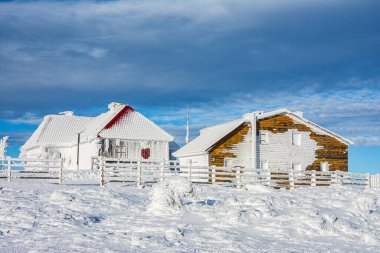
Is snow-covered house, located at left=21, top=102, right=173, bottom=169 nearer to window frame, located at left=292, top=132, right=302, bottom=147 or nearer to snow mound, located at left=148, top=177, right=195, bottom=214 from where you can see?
window frame, located at left=292, top=132, right=302, bottom=147

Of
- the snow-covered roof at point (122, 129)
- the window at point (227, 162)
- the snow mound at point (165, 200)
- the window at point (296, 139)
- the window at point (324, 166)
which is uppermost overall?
the snow-covered roof at point (122, 129)

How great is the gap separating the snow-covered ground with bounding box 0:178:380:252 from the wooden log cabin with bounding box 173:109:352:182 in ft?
50.1

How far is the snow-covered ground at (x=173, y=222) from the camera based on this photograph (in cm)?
1327

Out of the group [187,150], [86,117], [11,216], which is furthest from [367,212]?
[86,117]

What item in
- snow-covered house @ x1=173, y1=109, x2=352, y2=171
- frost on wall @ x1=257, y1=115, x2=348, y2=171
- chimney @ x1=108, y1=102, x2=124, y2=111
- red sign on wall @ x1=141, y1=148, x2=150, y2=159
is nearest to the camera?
snow-covered house @ x1=173, y1=109, x2=352, y2=171

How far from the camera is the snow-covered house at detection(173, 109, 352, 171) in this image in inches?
1567

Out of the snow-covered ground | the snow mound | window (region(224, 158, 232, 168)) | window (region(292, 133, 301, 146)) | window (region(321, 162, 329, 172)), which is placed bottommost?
the snow-covered ground

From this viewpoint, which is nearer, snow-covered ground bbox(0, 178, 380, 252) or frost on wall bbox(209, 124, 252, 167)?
snow-covered ground bbox(0, 178, 380, 252)

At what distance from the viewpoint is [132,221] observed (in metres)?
16.4

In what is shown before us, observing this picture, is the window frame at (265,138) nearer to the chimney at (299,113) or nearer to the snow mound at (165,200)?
the chimney at (299,113)

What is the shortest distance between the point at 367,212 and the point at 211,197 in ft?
23.2

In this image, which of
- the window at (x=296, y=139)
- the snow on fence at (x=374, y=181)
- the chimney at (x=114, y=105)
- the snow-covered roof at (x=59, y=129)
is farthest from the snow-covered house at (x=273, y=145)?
the snow-covered roof at (x=59, y=129)

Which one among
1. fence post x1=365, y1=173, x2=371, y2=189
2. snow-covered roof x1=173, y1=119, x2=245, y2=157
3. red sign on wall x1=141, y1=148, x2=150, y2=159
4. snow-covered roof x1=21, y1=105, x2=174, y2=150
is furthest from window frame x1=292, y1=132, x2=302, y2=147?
red sign on wall x1=141, y1=148, x2=150, y2=159

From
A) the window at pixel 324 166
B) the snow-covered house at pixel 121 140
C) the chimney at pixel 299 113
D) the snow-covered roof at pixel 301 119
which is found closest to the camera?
the snow-covered roof at pixel 301 119
